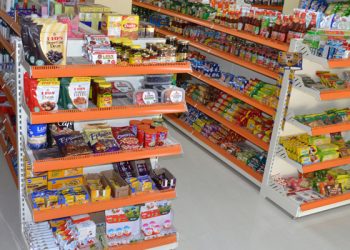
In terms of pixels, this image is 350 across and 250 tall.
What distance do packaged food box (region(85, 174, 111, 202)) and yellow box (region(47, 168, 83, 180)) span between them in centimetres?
9

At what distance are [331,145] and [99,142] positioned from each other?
8.06ft

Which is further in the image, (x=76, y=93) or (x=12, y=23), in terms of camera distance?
(x=12, y=23)

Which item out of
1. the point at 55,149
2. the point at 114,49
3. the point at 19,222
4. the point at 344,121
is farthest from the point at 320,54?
the point at 19,222

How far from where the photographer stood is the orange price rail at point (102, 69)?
2.42 m

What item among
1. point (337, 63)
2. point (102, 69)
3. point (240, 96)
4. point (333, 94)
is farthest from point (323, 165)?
point (102, 69)

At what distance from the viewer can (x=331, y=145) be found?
4.17 meters

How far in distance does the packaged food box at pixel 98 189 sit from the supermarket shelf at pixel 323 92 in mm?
1908

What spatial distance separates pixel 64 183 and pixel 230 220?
1592 mm

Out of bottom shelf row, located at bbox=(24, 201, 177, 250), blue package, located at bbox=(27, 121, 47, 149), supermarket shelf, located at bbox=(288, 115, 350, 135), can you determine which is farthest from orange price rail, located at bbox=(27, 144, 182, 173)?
supermarket shelf, located at bbox=(288, 115, 350, 135)

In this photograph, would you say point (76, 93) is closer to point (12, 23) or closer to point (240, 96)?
point (12, 23)

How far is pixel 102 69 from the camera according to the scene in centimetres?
260

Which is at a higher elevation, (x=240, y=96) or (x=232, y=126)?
(x=240, y=96)

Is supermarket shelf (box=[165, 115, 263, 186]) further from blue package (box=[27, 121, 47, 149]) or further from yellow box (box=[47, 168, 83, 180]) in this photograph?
blue package (box=[27, 121, 47, 149])

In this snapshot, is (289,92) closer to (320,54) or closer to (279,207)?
(320,54)
